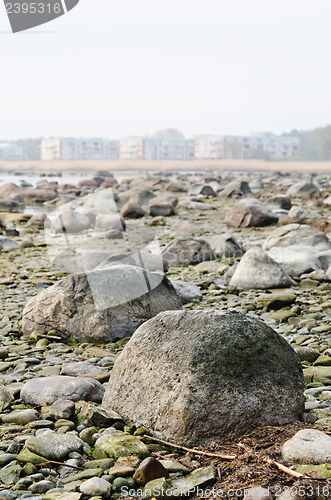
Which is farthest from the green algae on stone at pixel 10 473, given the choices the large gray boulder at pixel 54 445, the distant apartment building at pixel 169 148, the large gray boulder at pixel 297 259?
the distant apartment building at pixel 169 148

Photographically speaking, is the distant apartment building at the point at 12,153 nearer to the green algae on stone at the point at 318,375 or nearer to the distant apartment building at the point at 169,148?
the distant apartment building at the point at 169,148

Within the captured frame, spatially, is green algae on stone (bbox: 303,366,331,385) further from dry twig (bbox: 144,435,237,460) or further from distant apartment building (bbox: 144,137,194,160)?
distant apartment building (bbox: 144,137,194,160)

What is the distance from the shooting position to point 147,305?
4.77m

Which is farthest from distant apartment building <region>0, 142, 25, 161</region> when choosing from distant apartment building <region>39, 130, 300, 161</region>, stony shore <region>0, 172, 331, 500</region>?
stony shore <region>0, 172, 331, 500</region>

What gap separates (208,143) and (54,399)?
10734 cm

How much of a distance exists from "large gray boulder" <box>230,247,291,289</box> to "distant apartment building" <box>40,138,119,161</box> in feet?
327

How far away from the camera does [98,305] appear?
4.60 metres

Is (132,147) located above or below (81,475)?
above

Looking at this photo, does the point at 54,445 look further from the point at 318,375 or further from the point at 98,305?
the point at 98,305

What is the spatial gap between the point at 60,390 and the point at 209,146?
10655 cm

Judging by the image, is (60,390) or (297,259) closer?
(60,390)

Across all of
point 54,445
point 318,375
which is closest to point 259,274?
point 318,375

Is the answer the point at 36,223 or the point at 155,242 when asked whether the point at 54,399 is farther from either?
the point at 36,223

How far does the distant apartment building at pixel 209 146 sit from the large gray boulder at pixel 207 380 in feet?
324
